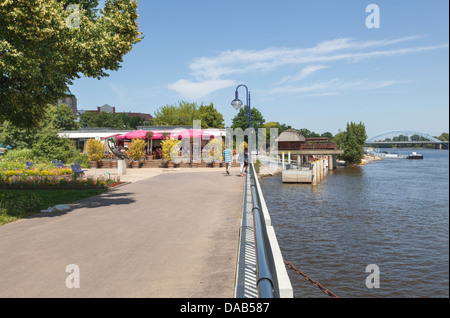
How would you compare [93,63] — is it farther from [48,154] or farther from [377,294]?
[48,154]

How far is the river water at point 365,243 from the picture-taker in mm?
11672

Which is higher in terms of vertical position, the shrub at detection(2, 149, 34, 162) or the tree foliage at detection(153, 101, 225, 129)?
the tree foliage at detection(153, 101, 225, 129)

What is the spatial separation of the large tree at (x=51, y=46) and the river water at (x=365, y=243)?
9755mm

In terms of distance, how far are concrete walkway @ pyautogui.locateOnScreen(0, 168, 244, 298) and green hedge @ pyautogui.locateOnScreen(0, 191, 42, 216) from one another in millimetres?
815

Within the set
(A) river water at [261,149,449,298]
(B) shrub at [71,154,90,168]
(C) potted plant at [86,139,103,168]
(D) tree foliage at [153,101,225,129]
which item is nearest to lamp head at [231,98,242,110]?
(A) river water at [261,149,449,298]

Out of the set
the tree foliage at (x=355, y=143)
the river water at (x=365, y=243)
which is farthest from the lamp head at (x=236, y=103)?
the tree foliage at (x=355, y=143)

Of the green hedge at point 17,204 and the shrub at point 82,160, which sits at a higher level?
the shrub at point 82,160

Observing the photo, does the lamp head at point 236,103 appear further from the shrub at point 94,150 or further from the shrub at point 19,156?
the shrub at point 19,156

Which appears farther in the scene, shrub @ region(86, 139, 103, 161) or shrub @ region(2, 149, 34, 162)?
shrub @ region(86, 139, 103, 161)

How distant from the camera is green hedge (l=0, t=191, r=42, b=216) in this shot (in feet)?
35.0

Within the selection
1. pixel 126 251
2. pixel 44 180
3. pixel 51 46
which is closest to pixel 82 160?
pixel 44 180

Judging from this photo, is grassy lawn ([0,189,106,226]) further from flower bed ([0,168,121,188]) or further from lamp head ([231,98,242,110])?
lamp head ([231,98,242,110])

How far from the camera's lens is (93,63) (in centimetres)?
1130
